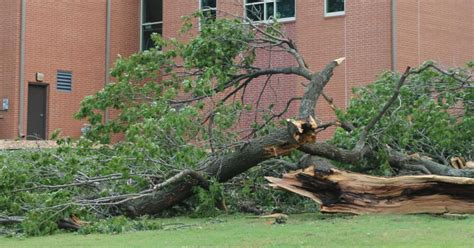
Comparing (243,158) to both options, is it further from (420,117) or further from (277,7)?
(277,7)

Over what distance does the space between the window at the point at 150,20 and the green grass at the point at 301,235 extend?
17980 millimetres

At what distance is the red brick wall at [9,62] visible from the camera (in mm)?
24828

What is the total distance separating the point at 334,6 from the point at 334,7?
35 millimetres

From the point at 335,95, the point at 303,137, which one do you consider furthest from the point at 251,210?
the point at 335,95

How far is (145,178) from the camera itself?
1163 centimetres

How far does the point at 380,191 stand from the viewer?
36.5ft

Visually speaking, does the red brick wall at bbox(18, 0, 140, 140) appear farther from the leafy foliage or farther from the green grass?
the green grass

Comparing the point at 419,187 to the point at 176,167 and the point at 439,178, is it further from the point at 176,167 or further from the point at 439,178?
the point at 176,167

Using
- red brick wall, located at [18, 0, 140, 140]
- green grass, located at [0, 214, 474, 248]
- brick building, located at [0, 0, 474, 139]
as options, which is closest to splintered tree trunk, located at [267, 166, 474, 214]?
green grass, located at [0, 214, 474, 248]

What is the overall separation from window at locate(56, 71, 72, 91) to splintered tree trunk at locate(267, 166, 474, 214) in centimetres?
1597

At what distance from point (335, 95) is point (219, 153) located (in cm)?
1143

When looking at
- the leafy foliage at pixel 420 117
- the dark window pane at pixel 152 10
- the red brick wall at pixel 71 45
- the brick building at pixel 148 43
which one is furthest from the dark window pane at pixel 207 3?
the leafy foliage at pixel 420 117

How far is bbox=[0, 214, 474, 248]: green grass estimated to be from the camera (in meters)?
8.34

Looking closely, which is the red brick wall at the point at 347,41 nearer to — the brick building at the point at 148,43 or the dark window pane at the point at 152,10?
the brick building at the point at 148,43
